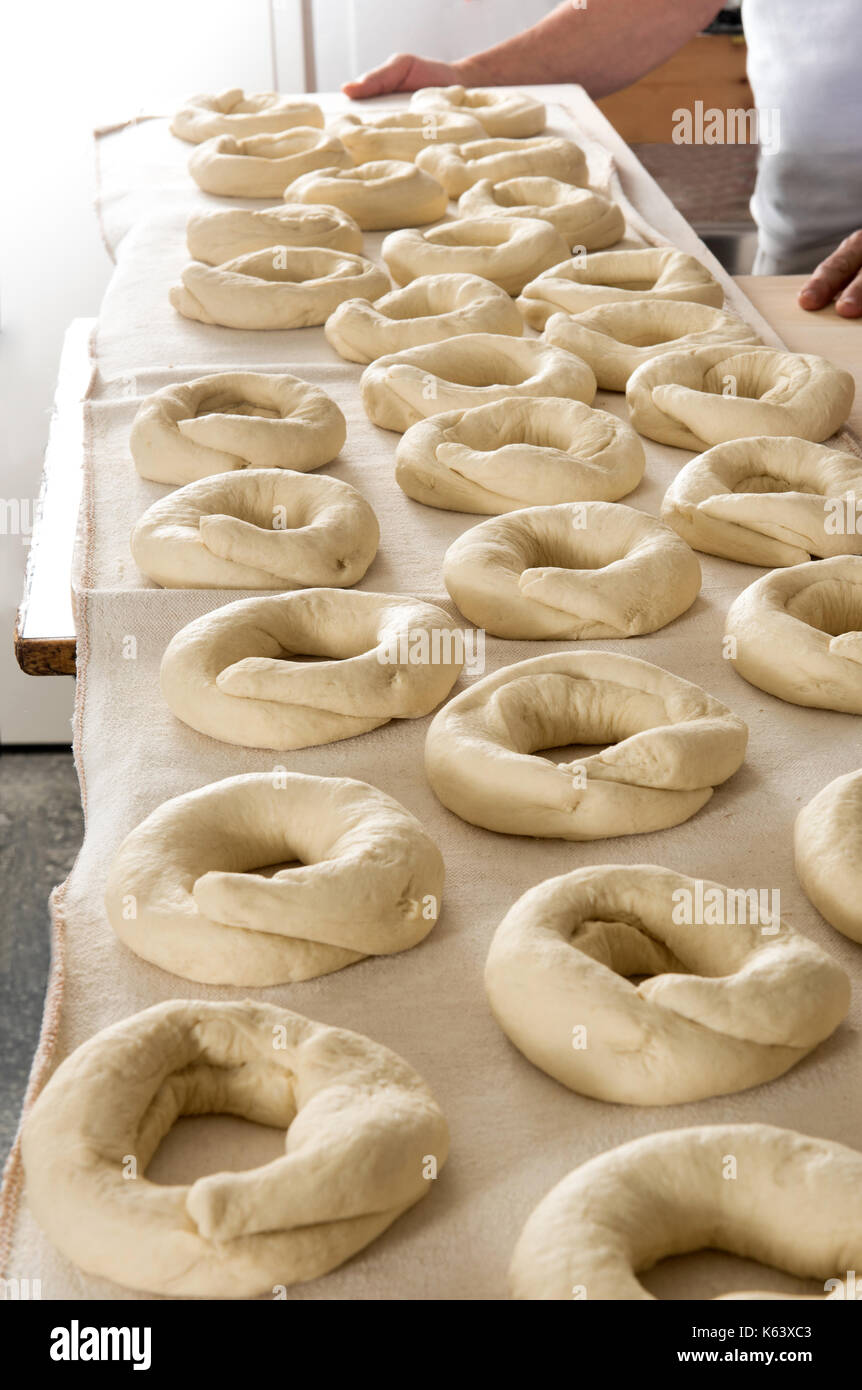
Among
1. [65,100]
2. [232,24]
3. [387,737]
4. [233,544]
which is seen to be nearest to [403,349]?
[233,544]

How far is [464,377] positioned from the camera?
2295 millimetres

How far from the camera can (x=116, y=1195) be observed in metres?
0.97

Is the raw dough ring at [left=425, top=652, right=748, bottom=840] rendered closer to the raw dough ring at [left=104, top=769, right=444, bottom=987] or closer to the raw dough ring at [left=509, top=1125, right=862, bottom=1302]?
the raw dough ring at [left=104, top=769, right=444, bottom=987]

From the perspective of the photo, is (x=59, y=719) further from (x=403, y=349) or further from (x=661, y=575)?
(x=661, y=575)

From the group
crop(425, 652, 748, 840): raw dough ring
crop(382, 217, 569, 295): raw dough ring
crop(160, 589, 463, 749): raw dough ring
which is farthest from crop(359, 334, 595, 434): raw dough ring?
crop(425, 652, 748, 840): raw dough ring

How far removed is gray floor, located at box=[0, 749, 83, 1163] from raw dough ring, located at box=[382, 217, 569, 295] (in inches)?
55.0

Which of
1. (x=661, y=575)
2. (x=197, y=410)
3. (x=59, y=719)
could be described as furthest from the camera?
(x=59, y=719)

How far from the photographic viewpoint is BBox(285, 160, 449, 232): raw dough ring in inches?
118

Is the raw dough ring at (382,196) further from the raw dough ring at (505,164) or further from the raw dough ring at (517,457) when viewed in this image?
the raw dough ring at (517,457)

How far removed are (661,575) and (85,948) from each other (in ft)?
2.97

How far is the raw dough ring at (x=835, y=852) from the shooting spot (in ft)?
4.15

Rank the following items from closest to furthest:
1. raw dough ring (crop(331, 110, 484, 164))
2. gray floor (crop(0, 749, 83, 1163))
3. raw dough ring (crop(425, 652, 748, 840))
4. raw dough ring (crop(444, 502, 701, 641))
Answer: raw dough ring (crop(425, 652, 748, 840)), raw dough ring (crop(444, 502, 701, 641)), gray floor (crop(0, 749, 83, 1163)), raw dough ring (crop(331, 110, 484, 164))

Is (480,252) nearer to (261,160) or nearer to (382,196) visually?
(382,196)

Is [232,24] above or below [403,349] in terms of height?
above
